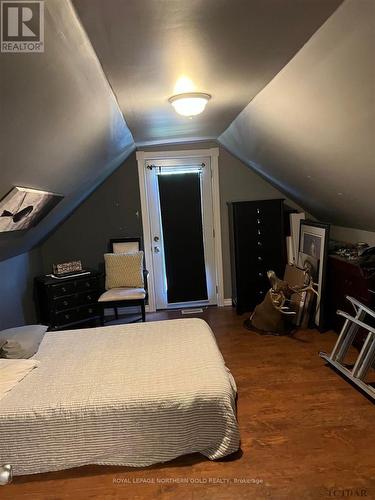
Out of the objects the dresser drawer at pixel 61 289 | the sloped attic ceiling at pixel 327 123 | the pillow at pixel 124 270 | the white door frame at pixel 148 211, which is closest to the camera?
the sloped attic ceiling at pixel 327 123

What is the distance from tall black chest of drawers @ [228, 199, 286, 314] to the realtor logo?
3425 mm

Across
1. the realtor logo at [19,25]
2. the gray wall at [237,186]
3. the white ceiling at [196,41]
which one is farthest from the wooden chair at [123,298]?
the realtor logo at [19,25]

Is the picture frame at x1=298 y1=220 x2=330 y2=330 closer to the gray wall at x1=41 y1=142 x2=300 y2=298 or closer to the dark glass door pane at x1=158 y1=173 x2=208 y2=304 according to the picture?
the gray wall at x1=41 y1=142 x2=300 y2=298

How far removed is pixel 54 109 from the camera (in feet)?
5.74

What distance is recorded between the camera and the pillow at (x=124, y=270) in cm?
449

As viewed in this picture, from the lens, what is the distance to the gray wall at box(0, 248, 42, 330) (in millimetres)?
3498

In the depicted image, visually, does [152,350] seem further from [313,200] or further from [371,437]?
[313,200]

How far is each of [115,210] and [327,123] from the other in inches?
125

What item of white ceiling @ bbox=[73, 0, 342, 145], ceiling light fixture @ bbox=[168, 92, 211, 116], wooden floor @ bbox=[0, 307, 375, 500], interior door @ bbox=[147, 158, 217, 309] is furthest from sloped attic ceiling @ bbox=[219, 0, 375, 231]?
wooden floor @ bbox=[0, 307, 375, 500]

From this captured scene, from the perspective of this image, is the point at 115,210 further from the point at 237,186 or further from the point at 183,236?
the point at 237,186

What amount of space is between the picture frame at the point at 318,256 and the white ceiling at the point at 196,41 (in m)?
1.92

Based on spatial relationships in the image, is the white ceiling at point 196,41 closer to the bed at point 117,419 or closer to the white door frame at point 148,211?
the bed at point 117,419

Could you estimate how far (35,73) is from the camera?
54.4 inches

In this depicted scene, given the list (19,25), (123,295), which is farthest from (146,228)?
(19,25)
